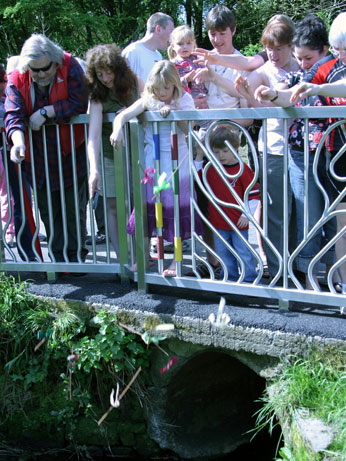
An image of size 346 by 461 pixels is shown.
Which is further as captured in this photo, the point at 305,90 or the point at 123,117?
the point at 123,117

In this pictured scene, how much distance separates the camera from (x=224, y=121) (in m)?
3.62

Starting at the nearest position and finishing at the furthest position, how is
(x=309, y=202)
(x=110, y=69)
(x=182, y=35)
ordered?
(x=309, y=202) < (x=110, y=69) < (x=182, y=35)

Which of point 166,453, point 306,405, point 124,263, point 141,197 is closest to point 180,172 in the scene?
point 141,197

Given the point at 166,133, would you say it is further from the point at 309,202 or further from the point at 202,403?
the point at 202,403

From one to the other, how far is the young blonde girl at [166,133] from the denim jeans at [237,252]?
235mm

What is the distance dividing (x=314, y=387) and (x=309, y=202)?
110cm

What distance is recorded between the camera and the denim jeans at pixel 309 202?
3680mm

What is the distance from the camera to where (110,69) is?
13.5ft

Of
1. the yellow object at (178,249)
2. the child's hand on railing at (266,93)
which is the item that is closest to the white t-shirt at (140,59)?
the yellow object at (178,249)

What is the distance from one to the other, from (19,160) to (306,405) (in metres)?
2.44

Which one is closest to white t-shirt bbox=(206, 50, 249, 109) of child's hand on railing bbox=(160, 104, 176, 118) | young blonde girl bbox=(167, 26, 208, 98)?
young blonde girl bbox=(167, 26, 208, 98)

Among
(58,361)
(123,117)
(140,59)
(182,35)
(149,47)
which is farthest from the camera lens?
(149,47)

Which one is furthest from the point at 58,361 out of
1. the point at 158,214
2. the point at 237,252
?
the point at 237,252

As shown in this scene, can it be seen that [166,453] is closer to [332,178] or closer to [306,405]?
[306,405]
